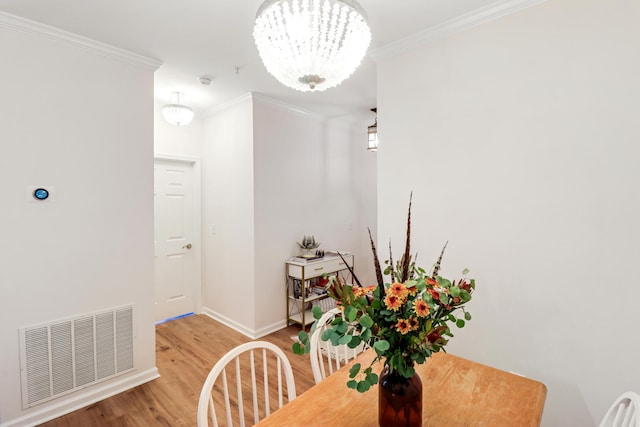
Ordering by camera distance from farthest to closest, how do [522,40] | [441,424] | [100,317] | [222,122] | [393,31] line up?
[222,122]
[100,317]
[393,31]
[522,40]
[441,424]

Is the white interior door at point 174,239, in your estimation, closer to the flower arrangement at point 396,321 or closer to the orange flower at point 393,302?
the flower arrangement at point 396,321

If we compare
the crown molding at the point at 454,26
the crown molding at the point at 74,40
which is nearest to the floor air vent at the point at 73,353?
the crown molding at the point at 74,40

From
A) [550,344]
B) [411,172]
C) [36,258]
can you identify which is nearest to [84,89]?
[36,258]

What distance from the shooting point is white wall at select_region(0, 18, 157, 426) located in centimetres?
194

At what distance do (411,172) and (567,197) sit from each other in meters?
0.88

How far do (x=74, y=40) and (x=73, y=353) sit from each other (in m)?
2.15

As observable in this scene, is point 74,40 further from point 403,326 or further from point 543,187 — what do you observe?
point 543,187

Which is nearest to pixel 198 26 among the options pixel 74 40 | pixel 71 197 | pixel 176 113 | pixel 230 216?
pixel 74 40

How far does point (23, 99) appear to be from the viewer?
1980 mm

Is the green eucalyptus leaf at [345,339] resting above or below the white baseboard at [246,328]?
above

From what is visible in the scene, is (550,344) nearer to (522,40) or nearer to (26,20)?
(522,40)

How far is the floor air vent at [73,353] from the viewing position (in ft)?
6.54

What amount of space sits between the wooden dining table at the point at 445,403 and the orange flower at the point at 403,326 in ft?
1.33

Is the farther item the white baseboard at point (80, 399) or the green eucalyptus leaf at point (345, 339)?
the white baseboard at point (80, 399)
